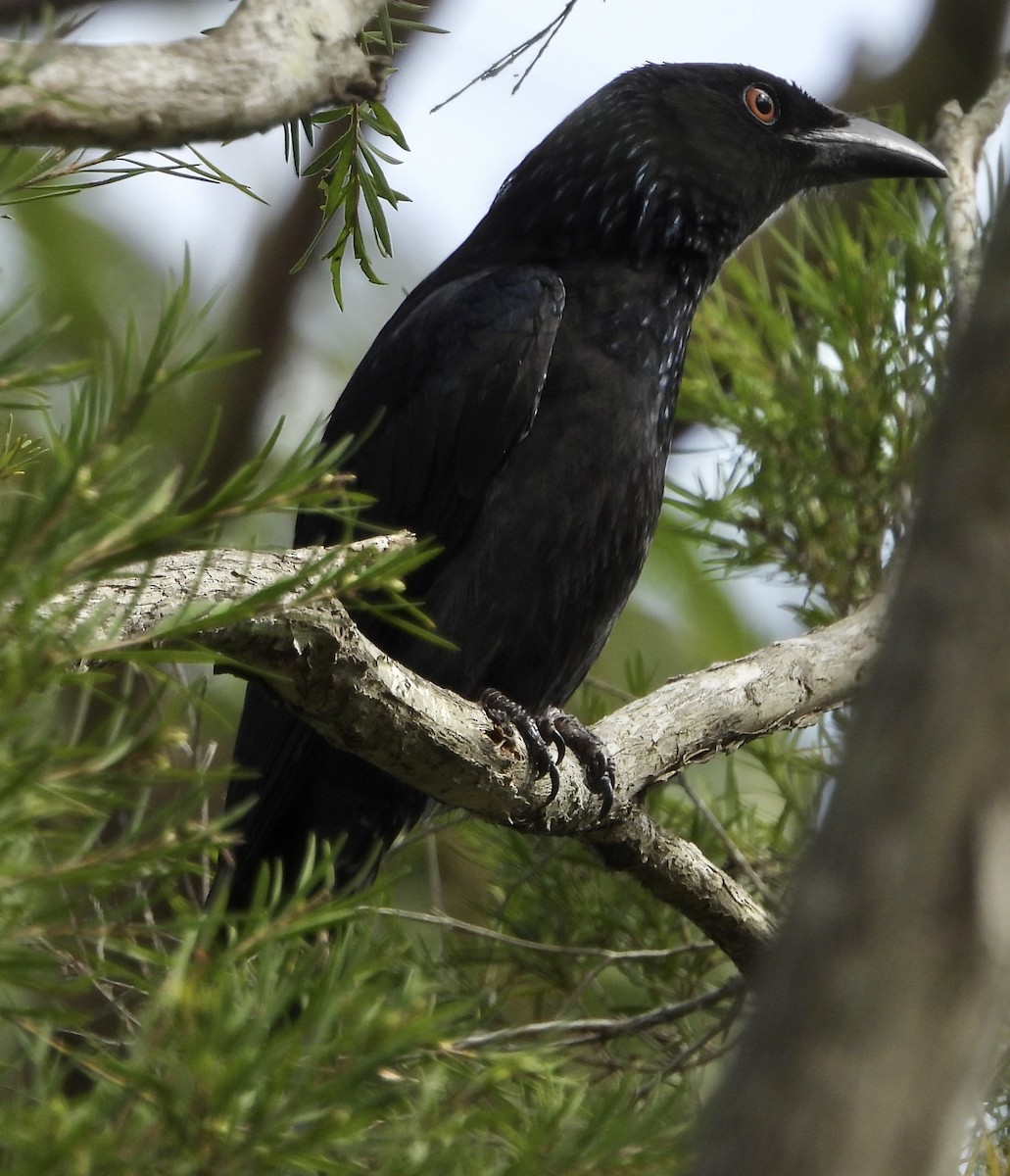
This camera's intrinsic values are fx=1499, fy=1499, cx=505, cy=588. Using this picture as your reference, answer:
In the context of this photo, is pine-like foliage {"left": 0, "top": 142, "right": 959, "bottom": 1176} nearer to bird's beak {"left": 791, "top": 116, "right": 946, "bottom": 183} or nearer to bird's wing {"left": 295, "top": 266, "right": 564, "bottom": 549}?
bird's wing {"left": 295, "top": 266, "right": 564, "bottom": 549}

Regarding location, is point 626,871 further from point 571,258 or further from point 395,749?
point 571,258

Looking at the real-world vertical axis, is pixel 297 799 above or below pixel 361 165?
below

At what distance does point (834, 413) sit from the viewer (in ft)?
11.5

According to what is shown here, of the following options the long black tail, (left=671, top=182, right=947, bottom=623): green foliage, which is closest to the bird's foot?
the long black tail

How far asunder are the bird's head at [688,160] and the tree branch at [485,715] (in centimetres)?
102

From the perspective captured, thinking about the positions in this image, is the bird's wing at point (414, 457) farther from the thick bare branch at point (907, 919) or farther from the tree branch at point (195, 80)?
the thick bare branch at point (907, 919)

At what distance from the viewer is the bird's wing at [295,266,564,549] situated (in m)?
2.92

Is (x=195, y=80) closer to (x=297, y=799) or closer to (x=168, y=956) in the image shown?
(x=168, y=956)

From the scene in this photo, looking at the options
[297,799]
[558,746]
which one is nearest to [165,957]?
[558,746]

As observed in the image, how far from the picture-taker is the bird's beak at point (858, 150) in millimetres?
3617

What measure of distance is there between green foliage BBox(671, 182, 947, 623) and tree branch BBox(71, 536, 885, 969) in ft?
1.77

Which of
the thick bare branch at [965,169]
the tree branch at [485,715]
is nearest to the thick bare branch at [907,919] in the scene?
the tree branch at [485,715]

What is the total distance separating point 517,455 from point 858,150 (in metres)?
1.37

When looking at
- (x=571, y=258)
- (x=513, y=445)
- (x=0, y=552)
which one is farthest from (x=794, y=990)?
(x=571, y=258)
